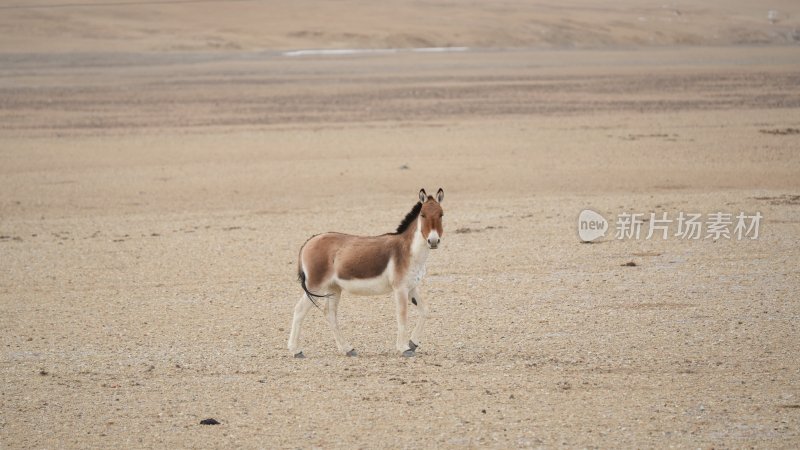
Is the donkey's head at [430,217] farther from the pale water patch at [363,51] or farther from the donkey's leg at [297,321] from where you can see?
the pale water patch at [363,51]

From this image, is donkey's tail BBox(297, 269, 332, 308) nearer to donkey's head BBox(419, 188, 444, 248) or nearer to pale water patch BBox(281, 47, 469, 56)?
donkey's head BBox(419, 188, 444, 248)

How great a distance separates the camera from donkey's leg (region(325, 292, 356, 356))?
9.52 meters

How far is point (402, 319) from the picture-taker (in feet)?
30.5

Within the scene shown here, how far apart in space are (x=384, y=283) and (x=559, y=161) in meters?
14.9

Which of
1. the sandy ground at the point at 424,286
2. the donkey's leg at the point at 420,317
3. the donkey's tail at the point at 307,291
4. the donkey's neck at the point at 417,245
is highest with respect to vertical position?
the donkey's neck at the point at 417,245

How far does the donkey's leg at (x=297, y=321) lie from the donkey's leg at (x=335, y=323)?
0.61 feet

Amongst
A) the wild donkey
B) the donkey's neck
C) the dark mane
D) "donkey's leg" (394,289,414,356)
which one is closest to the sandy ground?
"donkey's leg" (394,289,414,356)

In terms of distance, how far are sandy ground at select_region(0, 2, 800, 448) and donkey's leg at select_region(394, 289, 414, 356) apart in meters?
0.10

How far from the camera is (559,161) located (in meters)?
23.7

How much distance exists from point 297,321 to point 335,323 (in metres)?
0.33

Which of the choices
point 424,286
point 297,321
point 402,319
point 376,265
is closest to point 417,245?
point 376,265

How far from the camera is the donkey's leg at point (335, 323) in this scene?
31.2 ft

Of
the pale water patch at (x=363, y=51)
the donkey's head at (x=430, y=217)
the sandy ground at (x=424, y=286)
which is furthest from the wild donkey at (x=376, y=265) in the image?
the pale water patch at (x=363, y=51)

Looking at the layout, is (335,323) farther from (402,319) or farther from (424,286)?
(424,286)
